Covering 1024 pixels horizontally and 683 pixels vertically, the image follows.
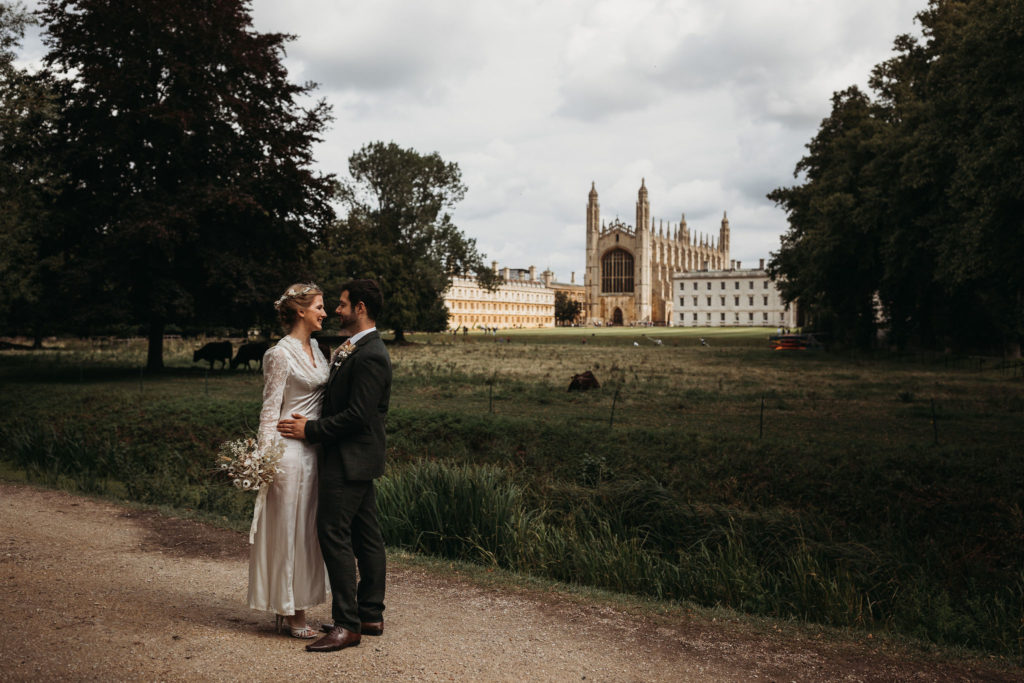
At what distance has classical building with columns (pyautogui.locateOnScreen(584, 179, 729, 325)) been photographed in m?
129

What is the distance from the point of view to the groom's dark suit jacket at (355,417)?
428 cm

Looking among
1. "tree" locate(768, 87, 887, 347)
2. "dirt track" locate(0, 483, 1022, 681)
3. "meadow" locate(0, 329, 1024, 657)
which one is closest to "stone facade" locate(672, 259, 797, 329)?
"tree" locate(768, 87, 887, 347)

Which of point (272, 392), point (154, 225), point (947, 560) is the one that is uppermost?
point (154, 225)

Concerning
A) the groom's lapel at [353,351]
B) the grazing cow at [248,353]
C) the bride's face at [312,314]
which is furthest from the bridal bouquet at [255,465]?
the grazing cow at [248,353]

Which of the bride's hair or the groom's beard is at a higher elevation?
the bride's hair

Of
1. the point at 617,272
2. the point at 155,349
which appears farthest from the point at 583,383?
the point at 617,272

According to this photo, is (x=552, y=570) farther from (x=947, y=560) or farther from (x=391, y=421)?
(x=391, y=421)

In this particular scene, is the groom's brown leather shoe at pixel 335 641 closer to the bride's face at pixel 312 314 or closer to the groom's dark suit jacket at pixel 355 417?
the groom's dark suit jacket at pixel 355 417

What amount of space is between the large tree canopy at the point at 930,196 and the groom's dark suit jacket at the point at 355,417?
18490 millimetres

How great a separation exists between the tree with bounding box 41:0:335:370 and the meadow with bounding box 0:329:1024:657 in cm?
264

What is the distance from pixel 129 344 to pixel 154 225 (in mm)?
23555

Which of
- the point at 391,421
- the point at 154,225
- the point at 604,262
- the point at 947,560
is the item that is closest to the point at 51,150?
the point at 154,225

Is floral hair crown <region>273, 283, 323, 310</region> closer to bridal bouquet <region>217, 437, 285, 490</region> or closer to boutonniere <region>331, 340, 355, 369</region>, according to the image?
boutonniere <region>331, 340, 355, 369</region>

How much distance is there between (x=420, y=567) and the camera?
631 cm
